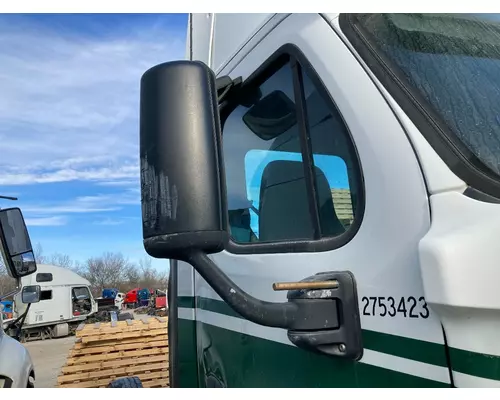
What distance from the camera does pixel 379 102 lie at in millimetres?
1318

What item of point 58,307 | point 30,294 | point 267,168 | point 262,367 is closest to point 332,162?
point 267,168

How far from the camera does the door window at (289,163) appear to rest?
144 centimetres

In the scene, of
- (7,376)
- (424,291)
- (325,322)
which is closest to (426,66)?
(424,291)

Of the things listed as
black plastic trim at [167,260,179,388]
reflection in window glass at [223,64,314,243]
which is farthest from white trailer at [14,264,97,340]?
reflection in window glass at [223,64,314,243]

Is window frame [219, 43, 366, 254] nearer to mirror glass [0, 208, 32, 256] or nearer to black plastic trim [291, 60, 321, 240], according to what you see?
black plastic trim [291, 60, 321, 240]

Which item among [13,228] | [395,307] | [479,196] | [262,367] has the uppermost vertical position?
[13,228]

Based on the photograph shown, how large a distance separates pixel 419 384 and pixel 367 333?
0.57 feet

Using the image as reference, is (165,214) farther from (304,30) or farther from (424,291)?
(304,30)

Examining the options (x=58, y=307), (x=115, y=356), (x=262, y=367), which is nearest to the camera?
(x=262, y=367)

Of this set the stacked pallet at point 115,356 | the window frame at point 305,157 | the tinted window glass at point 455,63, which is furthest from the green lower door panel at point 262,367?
the stacked pallet at point 115,356

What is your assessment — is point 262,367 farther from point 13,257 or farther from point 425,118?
point 13,257

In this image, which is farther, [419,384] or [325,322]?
[325,322]

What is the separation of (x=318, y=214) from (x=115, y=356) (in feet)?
17.0

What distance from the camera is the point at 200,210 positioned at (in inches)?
46.8
